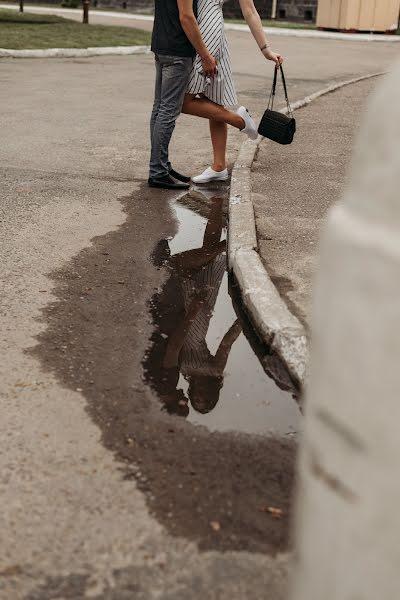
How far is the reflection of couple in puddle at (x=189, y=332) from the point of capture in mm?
3688

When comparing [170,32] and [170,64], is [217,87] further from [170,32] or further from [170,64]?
[170,32]

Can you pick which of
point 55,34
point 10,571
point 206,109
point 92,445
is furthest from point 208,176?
point 55,34

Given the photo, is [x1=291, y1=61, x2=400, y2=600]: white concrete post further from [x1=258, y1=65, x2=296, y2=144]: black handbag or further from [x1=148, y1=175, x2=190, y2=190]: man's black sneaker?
[x1=258, y1=65, x2=296, y2=144]: black handbag

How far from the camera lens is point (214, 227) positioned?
6230 mm

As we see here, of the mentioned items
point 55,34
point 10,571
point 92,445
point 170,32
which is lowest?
point 55,34

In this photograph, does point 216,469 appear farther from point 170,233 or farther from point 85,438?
point 170,233

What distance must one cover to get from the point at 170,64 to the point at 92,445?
4.33 m

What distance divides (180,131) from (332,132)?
5.49 ft

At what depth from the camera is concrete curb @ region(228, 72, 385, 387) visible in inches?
152

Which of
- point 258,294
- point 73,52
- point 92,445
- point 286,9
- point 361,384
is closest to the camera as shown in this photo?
point 361,384

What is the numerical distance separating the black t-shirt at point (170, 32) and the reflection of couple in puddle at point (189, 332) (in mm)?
1716

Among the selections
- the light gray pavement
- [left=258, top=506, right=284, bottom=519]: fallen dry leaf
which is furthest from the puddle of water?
[left=258, top=506, right=284, bottom=519]: fallen dry leaf

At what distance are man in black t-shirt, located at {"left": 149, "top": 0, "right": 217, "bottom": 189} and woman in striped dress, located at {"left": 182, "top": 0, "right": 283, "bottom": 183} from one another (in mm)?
91

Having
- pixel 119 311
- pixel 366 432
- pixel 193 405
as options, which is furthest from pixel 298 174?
pixel 366 432
